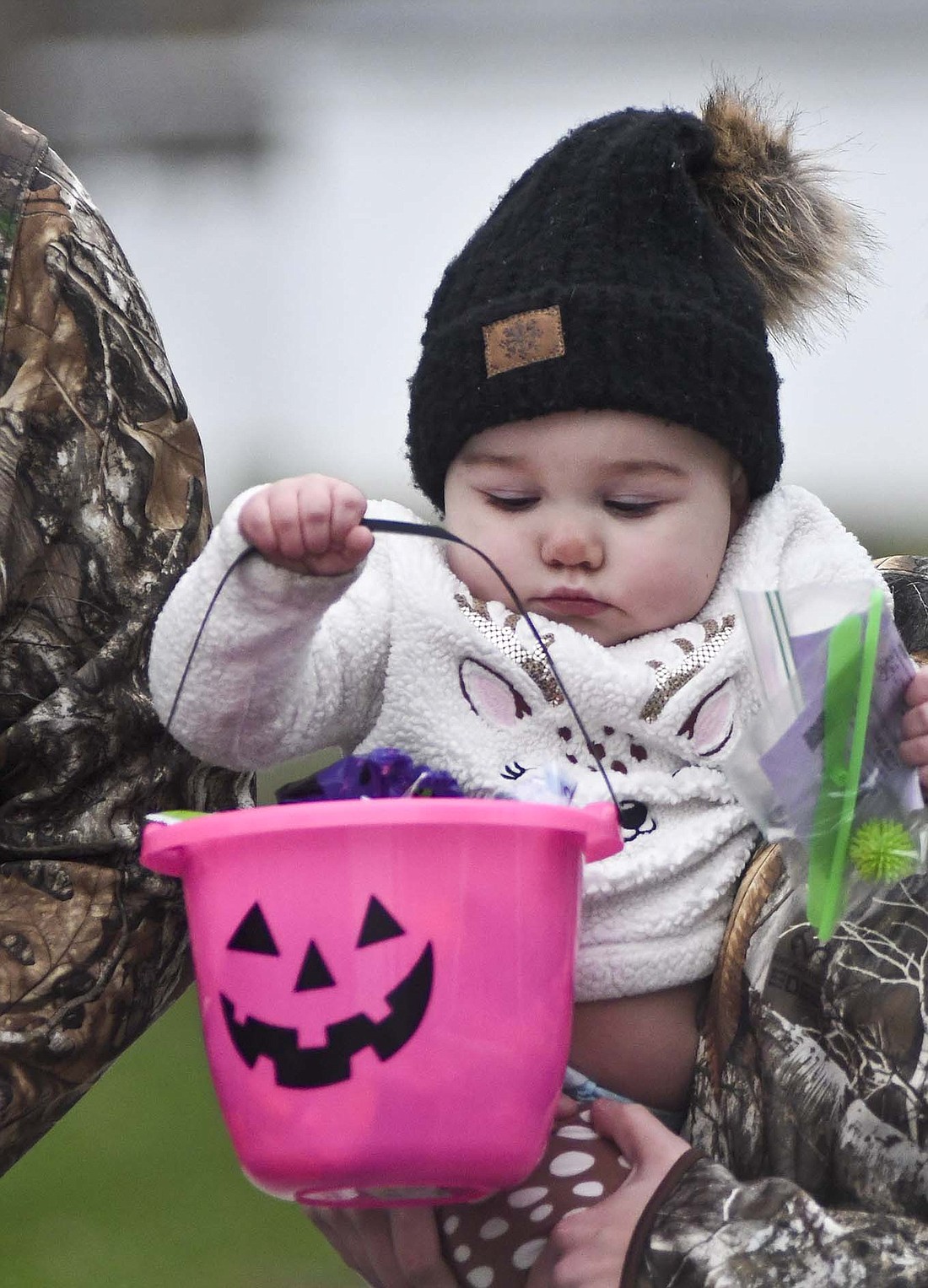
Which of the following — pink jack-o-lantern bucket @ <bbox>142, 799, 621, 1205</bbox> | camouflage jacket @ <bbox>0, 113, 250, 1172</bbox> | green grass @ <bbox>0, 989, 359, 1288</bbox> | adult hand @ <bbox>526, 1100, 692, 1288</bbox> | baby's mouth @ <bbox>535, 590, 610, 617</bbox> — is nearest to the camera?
pink jack-o-lantern bucket @ <bbox>142, 799, 621, 1205</bbox>

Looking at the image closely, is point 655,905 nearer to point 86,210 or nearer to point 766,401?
point 766,401

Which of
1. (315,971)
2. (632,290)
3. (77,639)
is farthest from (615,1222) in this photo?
(632,290)

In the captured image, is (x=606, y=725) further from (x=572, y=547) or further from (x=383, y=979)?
(x=383, y=979)

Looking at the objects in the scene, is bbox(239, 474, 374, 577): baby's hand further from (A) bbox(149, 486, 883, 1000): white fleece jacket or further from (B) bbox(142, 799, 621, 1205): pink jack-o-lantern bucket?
(B) bbox(142, 799, 621, 1205): pink jack-o-lantern bucket

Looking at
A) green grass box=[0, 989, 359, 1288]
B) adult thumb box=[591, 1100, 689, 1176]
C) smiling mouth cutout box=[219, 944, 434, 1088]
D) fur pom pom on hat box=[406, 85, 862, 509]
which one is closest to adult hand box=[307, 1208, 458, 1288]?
adult thumb box=[591, 1100, 689, 1176]

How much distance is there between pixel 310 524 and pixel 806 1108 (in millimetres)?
563

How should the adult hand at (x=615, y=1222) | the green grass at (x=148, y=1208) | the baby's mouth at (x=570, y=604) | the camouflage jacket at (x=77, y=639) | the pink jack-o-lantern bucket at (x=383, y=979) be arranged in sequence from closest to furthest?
the pink jack-o-lantern bucket at (x=383, y=979)
the adult hand at (x=615, y=1222)
the camouflage jacket at (x=77, y=639)
the baby's mouth at (x=570, y=604)
the green grass at (x=148, y=1208)

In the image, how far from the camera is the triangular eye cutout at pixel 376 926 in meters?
0.92

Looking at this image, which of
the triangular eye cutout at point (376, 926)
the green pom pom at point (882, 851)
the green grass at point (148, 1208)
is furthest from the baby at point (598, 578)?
the green grass at point (148, 1208)

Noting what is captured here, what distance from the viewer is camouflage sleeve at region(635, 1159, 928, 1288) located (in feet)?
3.23

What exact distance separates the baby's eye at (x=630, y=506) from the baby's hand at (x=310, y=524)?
31 centimetres

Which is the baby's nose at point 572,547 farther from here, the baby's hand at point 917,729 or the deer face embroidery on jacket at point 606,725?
the baby's hand at point 917,729

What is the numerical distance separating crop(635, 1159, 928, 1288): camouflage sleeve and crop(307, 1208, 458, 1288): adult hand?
0.63 ft

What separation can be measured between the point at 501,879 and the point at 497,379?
532mm
